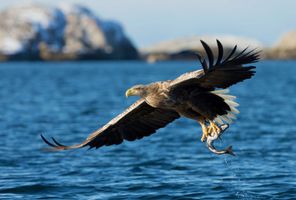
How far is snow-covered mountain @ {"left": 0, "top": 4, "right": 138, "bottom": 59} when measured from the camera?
137625mm

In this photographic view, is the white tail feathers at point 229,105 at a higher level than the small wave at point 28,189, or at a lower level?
higher

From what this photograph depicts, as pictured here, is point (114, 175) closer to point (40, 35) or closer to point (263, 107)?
point (263, 107)

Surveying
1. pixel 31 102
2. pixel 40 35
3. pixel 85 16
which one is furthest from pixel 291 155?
pixel 85 16

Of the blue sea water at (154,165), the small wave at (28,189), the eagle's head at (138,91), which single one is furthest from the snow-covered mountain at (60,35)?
the eagle's head at (138,91)

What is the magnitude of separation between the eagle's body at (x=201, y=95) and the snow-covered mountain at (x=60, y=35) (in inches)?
4967

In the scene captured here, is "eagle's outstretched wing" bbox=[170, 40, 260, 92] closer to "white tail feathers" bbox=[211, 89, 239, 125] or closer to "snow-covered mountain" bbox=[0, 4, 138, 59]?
"white tail feathers" bbox=[211, 89, 239, 125]

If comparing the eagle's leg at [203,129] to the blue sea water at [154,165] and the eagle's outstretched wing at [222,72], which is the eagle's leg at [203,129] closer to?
the eagle's outstretched wing at [222,72]

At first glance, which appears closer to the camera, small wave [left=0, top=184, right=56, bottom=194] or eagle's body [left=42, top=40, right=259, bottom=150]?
eagle's body [left=42, top=40, right=259, bottom=150]

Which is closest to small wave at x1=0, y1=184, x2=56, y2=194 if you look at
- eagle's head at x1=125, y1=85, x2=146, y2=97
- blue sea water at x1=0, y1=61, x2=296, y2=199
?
blue sea water at x1=0, y1=61, x2=296, y2=199

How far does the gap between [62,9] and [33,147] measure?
144 meters

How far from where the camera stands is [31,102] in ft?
97.5

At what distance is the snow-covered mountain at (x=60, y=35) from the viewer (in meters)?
138

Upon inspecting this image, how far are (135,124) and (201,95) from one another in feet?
4.87

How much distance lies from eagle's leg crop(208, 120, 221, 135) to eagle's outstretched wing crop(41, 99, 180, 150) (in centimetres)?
114
